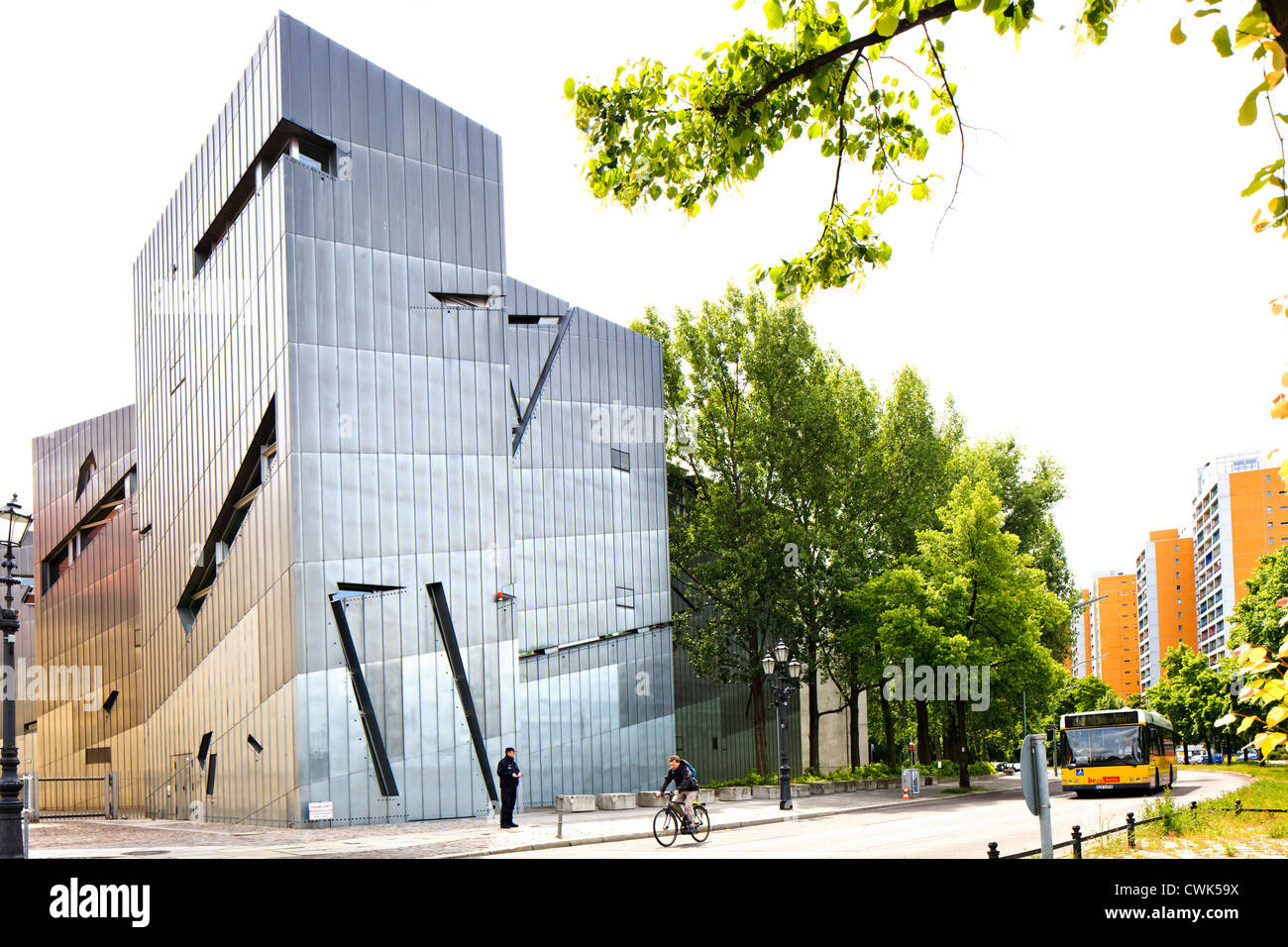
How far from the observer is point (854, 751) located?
4494 centimetres

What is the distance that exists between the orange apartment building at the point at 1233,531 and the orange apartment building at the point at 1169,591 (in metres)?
13.9

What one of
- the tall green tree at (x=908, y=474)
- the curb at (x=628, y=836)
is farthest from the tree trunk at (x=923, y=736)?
the curb at (x=628, y=836)

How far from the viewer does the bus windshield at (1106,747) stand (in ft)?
101

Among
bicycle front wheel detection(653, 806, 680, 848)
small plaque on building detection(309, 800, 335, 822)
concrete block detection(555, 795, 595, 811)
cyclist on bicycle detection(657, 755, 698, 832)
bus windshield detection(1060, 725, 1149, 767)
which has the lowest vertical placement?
concrete block detection(555, 795, 595, 811)

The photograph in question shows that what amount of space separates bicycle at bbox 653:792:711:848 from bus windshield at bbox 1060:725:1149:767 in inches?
681

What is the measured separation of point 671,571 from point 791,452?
6307 millimetres

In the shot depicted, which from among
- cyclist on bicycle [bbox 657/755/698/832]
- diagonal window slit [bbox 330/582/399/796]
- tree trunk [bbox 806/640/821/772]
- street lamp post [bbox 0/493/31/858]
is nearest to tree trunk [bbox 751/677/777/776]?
tree trunk [bbox 806/640/821/772]

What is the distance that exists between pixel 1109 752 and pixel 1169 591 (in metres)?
156

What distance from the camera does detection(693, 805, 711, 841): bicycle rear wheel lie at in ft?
60.0

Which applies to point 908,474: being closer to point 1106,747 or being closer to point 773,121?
point 1106,747

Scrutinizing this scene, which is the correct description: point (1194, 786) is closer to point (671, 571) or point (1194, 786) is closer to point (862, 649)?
point (862, 649)

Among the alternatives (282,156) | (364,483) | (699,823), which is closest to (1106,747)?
(699,823)

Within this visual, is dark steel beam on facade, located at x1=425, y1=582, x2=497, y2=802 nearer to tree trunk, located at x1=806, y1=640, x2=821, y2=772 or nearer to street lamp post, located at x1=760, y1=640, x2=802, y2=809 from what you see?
street lamp post, located at x1=760, y1=640, x2=802, y2=809
